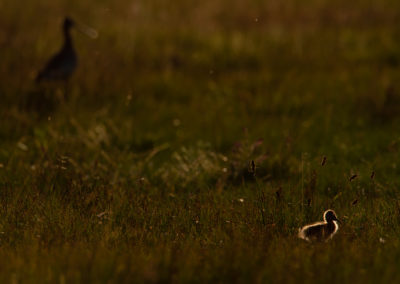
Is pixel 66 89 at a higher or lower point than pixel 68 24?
lower

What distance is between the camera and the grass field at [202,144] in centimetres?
380

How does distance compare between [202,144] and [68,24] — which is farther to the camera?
[68,24]

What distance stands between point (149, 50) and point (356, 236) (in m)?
7.38

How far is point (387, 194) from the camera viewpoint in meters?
5.41

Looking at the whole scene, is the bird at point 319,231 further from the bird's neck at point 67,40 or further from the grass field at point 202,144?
the bird's neck at point 67,40

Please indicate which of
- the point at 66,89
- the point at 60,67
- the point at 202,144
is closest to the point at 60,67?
the point at 60,67

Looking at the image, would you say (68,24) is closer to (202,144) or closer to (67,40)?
(67,40)

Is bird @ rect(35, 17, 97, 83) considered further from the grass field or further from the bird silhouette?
the grass field

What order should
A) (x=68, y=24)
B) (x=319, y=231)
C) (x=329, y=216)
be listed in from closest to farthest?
(x=319, y=231) → (x=329, y=216) → (x=68, y=24)

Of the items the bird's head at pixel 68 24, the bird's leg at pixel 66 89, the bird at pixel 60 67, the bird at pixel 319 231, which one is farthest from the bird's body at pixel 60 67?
the bird at pixel 319 231

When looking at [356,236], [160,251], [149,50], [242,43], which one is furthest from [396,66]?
[160,251]

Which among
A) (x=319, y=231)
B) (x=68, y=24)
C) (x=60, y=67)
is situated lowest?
(x=319, y=231)

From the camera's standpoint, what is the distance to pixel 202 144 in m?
7.02

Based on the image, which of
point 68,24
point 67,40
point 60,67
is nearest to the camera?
point 60,67
